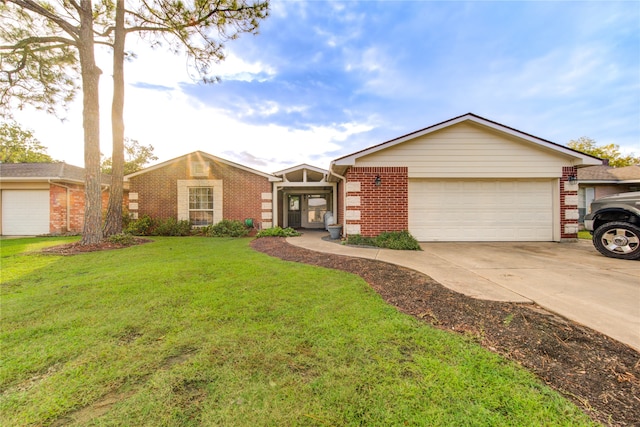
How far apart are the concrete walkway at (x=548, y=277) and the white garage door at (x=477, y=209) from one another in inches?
45.0

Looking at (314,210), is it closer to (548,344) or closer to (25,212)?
(25,212)

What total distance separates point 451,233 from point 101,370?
8.81 m

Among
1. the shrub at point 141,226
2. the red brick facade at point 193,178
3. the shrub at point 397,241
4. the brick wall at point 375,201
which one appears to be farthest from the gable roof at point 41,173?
the shrub at point 397,241

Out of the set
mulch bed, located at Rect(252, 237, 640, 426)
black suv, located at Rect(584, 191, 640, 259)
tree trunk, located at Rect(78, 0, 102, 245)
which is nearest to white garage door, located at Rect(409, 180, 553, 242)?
black suv, located at Rect(584, 191, 640, 259)

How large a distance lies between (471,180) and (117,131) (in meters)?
12.8

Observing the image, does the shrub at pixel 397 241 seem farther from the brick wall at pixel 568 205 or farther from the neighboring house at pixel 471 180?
the brick wall at pixel 568 205

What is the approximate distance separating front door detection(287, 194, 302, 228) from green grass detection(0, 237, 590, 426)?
13.3m

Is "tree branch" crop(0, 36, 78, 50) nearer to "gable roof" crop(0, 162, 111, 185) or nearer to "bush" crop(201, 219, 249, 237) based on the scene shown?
"gable roof" crop(0, 162, 111, 185)

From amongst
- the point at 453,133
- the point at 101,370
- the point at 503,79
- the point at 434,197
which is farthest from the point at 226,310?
the point at 503,79

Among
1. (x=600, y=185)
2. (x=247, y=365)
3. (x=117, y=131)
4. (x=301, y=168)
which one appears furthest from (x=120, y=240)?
(x=600, y=185)

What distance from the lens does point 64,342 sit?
2.26 metres

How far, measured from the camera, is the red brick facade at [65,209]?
11836 millimetres

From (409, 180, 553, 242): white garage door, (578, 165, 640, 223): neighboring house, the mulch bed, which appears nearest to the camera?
the mulch bed

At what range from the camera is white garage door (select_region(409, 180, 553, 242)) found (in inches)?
320
